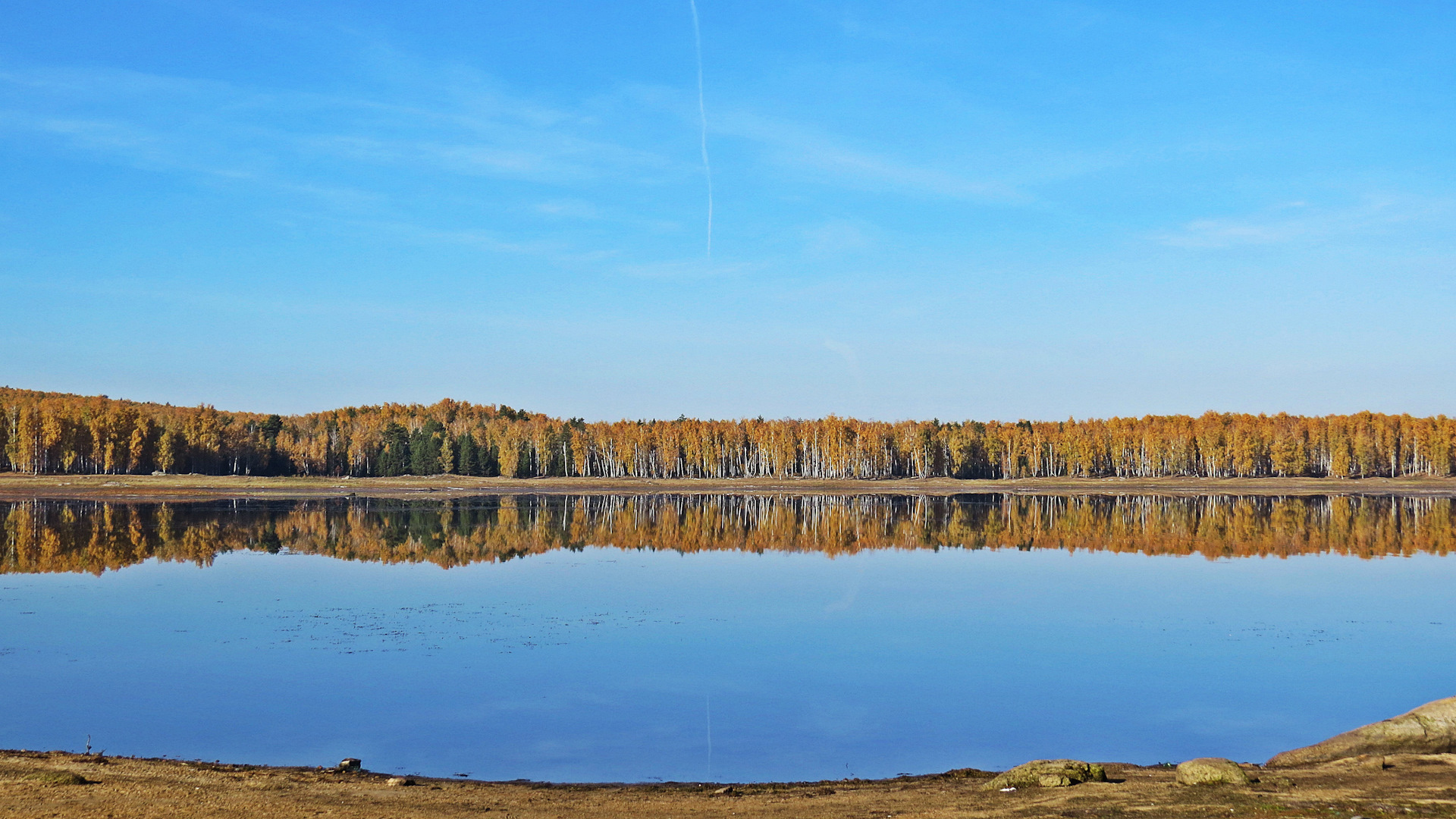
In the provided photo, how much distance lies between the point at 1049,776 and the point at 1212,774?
1881 mm

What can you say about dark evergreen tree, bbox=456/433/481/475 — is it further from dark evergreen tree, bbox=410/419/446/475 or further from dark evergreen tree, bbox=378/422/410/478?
dark evergreen tree, bbox=378/422/410/478

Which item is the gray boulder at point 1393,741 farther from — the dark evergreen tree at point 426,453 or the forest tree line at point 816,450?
the dark evergreen tree at point 426,453

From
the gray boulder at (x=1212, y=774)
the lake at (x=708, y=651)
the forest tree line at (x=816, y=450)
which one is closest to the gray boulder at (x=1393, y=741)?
the lake at (x=708, y=651)

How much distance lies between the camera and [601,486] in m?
132

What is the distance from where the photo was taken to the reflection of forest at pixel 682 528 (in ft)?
161

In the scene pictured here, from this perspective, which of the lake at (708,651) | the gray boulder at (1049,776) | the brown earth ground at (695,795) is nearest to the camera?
the brown earth ground at (695,795)

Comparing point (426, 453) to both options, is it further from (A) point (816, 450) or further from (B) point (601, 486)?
(A) point (816, 450)

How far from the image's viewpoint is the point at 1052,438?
169500 millimetres

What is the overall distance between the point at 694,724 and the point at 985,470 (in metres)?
158

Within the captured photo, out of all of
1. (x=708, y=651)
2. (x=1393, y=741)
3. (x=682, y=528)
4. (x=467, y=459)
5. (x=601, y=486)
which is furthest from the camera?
(x=467, y=459)

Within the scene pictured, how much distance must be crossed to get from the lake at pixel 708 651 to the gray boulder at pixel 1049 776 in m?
2.45

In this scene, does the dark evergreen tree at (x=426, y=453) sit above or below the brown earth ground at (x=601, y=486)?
above

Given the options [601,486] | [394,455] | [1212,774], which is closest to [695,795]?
[1212,774]

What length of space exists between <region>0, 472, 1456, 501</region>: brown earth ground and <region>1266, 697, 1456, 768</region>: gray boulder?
98035 millimetres
